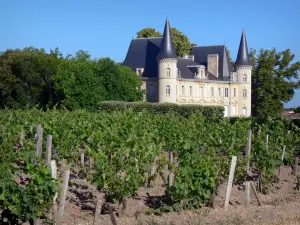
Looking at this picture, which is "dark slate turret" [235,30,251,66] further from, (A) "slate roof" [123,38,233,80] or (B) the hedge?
(B) the hedge

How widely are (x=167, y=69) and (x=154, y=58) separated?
2.81 m

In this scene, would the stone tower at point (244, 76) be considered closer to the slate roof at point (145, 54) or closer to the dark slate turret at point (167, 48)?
the dark slate turret at point (167, 48)

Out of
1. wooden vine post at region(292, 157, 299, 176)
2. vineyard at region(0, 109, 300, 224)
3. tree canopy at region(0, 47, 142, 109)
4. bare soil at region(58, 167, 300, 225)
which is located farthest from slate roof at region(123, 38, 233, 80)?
bare soil at region(58, 167, 300, 225)

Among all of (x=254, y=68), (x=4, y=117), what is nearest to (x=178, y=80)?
(x=254, y=68)

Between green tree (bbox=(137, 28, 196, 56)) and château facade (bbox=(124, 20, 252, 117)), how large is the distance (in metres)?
0.73

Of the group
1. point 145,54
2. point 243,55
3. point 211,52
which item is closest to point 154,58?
point 145,54

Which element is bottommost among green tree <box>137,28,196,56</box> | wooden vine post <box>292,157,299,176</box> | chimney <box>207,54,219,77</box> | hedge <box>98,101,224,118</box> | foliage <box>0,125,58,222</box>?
wooden vine post <box>292,157,299,176</box>

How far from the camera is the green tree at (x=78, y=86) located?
162 feet

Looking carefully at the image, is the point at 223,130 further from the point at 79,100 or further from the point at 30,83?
the point at 30,83

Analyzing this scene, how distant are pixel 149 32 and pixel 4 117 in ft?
141

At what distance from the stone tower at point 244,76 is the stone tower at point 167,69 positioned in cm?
840

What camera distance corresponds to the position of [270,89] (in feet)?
185

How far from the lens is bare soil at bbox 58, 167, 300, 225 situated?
374 inches

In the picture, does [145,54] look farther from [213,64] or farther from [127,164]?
[127,164]
